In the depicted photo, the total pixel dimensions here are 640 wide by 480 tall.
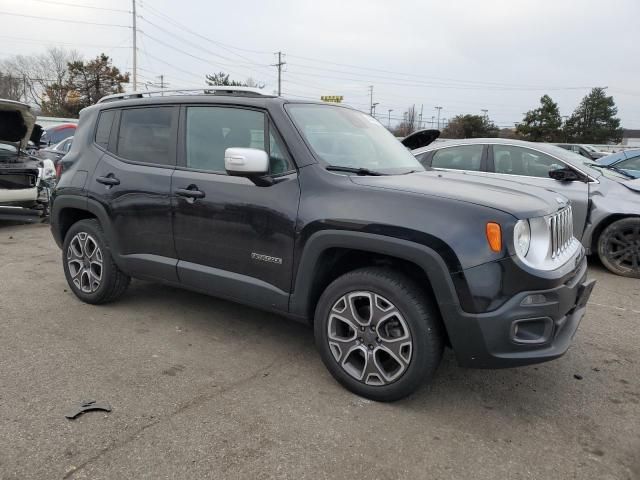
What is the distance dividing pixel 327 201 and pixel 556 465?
1.82 meters

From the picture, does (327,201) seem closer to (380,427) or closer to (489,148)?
(380,427)

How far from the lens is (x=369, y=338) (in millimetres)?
2947

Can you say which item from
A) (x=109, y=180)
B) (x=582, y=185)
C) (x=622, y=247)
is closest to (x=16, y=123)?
(x=109, y=180)

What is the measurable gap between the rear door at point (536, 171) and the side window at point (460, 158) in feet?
0.55

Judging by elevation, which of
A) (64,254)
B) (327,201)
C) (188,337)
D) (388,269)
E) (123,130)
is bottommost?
(188,337)

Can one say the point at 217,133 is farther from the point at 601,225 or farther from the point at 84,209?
the point at 601,225

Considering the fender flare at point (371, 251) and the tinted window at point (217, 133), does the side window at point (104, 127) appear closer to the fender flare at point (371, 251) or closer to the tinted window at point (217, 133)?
the tinted window at point (217, 133)

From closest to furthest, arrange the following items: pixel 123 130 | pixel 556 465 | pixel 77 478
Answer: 1. pixel 77 478
2. pixel 556 465
3. pixel 123 130

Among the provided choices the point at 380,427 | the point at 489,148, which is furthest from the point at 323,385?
the point at 489,148

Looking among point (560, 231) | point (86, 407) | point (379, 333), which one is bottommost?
point (86, 407)

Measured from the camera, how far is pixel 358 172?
10.7 feet

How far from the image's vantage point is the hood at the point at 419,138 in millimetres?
5492

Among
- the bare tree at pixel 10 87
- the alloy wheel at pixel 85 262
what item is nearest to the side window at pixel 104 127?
the alloy wheel at pixel 85 262

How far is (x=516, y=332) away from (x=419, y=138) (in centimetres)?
346
